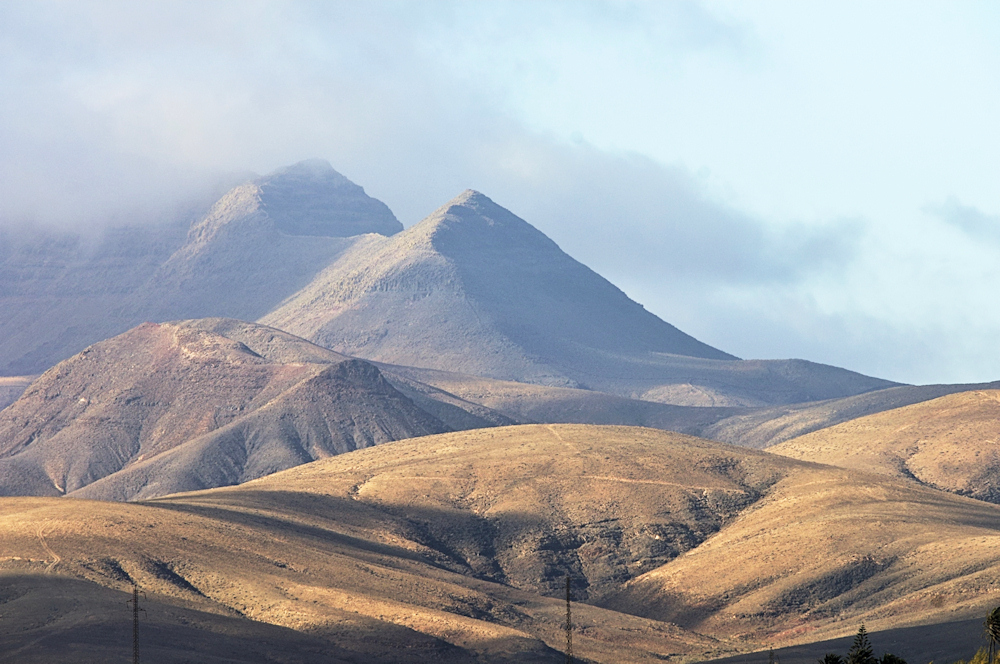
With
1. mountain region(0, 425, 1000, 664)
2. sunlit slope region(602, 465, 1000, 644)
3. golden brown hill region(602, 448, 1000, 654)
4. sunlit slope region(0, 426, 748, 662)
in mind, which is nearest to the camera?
mountain region(0, 425, 1000, 664)

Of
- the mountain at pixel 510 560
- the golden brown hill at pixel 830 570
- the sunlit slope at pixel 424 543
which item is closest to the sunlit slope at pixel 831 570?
the golden brown hill at pixel 830 570

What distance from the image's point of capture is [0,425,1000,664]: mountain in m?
121

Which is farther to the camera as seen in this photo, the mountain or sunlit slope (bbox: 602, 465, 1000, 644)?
sunlit slope (bbox: 602, 465, 1000, 644)

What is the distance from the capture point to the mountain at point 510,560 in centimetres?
12106

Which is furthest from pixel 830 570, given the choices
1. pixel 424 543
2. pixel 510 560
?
pixel 424 543

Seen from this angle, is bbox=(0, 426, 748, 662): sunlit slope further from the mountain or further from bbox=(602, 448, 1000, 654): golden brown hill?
bbox=(602, 448, 1000, 654): golden brown hill

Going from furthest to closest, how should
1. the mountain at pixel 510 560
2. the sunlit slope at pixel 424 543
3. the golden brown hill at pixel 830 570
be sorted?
the golden brown hill at pixel 830 570 → the sunlit slope at pixel 424 543 → the mountain at pixel 510 560

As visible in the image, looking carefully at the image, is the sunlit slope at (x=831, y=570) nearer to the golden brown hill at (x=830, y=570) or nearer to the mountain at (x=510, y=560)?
the golden brown hill at (x=830, y=570)

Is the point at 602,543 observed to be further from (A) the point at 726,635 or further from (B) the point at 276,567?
A: (B) the point at 276,567

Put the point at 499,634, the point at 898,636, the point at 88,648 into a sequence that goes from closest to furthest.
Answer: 1. the point at 88,648
2. the point at 898,636
3. the point at 499,634

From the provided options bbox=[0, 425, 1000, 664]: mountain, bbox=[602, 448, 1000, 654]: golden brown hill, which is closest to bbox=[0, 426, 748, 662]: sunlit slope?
bbox=[0, 425, 1000, 664]: mountain

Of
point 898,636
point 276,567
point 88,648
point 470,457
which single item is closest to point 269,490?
point 470,457

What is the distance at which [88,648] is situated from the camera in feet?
362

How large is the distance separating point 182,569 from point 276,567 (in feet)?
26.4
